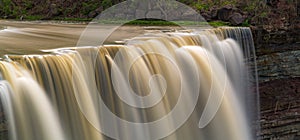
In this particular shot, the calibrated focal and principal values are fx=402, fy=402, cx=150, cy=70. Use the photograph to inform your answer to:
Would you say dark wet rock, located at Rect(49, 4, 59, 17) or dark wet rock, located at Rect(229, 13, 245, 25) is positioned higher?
dark wet rock, located at Rect(49, 4, 59, 17)

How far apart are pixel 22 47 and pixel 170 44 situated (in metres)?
3.01

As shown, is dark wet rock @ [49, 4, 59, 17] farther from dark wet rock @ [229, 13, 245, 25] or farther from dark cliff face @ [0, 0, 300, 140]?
dark wet rock @ [229, 13, 245, 25]

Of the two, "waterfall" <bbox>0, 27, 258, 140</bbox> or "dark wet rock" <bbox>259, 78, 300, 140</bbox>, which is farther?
"dark wet rock" <bbox>259, 78, 300, 140</bbox>

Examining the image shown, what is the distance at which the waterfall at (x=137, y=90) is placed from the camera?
545cm

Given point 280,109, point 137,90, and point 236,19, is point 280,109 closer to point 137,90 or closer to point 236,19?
point 236,19

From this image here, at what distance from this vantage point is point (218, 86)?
8.77 m

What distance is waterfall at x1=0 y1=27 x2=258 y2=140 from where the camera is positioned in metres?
5.45

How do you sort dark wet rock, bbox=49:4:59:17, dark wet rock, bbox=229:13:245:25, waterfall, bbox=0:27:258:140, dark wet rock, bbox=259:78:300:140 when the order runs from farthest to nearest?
dark wet rock, bbox=49:4:59:17 < dark wet rock, bbox=229:13:245:25 < dark wet rock, bbox=259:78:300:140 < waterfall, bbox=0:27:258:140

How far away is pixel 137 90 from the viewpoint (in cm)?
705

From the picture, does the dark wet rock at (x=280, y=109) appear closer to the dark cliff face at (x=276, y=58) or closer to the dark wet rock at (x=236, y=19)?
the dark cliff face at (x=276, y=58)

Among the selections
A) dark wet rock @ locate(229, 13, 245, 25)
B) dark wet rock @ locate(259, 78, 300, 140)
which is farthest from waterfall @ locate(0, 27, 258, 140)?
dark wet rock @ locate(229, 13, 245, 25)

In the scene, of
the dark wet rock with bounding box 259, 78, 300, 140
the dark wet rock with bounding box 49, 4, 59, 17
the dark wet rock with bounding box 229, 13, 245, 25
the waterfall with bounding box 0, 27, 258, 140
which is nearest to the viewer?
the waterfall with bounding box 0, 27, 258, 140

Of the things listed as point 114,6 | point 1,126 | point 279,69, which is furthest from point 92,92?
point 114,6

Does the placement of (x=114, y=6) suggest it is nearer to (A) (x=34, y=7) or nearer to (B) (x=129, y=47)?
(A) (x=34, y=7)
